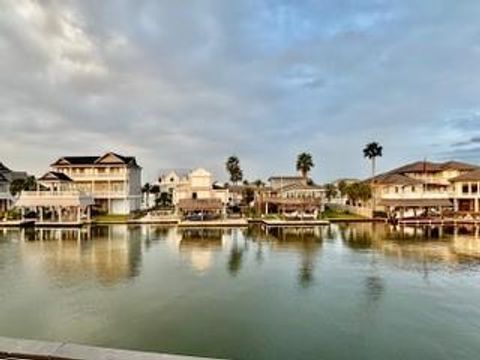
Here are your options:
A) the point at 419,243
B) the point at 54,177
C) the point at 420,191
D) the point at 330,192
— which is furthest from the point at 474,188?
the point at 54,177

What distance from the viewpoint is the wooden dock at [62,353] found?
14.7 feet

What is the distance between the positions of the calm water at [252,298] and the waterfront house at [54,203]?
16576mm

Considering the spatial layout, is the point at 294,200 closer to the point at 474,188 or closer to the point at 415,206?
the point at 415,206

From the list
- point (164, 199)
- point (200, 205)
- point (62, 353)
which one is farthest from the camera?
point (164, 199)

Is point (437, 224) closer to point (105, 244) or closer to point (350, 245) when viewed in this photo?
point (350, 245)

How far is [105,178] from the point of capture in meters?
59.8

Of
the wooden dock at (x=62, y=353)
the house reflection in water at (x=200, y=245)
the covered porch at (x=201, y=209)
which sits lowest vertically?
the house reflection in water at (x=200, y=245)

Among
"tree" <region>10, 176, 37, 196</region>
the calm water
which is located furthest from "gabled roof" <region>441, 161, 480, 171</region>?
"tree" <region>10, 176, 37, 196</region>

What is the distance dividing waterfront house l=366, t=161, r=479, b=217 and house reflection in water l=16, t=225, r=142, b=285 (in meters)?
30.4

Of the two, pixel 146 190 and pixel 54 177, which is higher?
pixel 54 177

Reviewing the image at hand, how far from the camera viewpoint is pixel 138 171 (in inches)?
2633

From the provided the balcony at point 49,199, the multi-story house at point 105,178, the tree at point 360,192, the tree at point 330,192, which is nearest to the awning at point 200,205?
the multi-story house at point 105,178

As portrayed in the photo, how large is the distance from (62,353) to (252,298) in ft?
43.9

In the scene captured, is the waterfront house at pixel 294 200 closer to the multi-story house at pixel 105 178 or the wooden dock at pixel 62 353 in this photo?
the multi-story house at pixel 105 178
